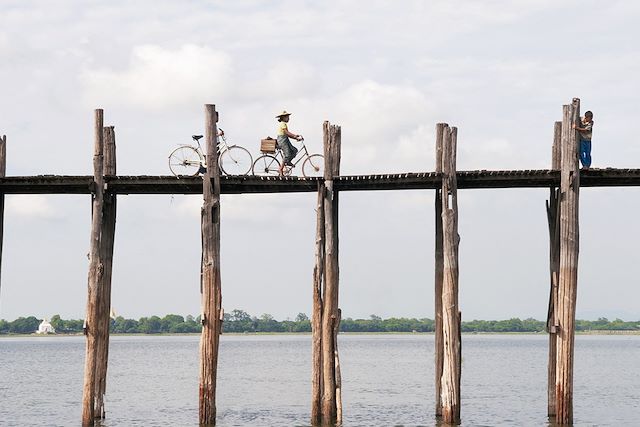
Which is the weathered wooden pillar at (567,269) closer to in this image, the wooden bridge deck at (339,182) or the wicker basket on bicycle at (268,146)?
the wooden bridge deck at (339,182)

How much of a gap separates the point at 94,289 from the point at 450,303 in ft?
25.6

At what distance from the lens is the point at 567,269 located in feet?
79.2

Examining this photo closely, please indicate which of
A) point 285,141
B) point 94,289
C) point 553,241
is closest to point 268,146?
point 285,141

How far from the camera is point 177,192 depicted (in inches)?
1039

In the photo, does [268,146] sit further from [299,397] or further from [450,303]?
[299,397]

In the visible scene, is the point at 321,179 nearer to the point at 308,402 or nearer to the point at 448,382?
the point at 448,382

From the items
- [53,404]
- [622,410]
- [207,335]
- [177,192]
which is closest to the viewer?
[207,335]

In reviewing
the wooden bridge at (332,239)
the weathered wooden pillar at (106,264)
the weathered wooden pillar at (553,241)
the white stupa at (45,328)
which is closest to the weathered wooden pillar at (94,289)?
the wooden bridge at (332,239)

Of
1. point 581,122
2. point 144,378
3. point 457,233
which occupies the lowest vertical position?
point 144,378

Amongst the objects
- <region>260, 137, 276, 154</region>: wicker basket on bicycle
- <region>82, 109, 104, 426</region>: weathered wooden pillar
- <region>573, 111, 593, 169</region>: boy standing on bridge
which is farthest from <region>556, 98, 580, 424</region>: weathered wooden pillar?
<region>82, 109, 104, 426</region>: weathered wooden pillar

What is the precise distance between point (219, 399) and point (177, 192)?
1735 cm

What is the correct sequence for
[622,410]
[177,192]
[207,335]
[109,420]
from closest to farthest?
[207,335] < [177,192] < [109,420] < [622,410]

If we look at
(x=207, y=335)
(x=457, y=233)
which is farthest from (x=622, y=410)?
(x=207, y=335)

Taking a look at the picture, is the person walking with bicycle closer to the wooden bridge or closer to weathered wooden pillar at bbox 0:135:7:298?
the wooden bridge
